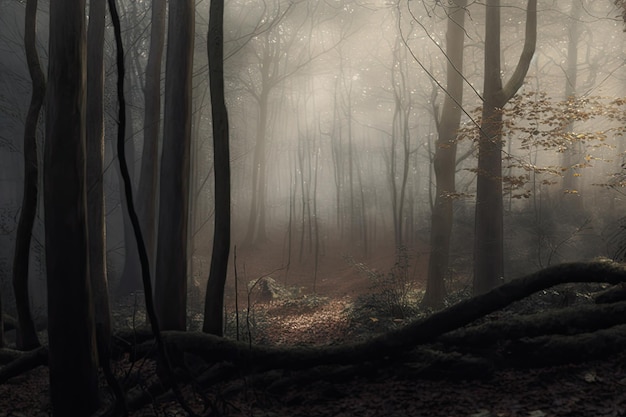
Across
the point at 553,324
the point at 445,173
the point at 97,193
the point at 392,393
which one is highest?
the point at 445,173

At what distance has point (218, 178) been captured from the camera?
6207 millimetres

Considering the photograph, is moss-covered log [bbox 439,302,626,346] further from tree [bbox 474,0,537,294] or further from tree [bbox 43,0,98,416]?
tree [bbox 474,0,537,294]

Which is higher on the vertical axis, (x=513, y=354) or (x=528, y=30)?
(x=528, y=30)

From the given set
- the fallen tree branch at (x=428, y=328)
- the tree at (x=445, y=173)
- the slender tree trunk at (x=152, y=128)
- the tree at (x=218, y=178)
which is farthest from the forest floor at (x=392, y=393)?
the tree at (x=445, y=173)

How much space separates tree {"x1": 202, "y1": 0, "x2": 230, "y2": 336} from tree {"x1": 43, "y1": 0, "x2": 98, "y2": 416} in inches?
64.4

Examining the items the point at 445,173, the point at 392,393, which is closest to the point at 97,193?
the point at 392,393

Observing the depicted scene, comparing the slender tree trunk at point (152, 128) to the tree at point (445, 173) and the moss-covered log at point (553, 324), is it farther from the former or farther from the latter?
the moss-covered log at point (553, 324)

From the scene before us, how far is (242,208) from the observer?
142ft

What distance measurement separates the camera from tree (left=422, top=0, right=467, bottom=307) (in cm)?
1248

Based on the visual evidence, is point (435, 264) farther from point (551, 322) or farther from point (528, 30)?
point (551, 322)

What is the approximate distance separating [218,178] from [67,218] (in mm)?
1941

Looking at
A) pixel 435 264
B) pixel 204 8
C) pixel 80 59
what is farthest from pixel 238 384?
pixel 204 8

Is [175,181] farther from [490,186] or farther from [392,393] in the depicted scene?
[490,186]

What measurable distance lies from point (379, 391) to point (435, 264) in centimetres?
778
